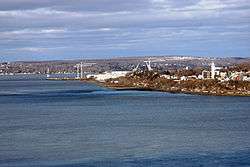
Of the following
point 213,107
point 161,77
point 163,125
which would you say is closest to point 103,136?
point 163,125

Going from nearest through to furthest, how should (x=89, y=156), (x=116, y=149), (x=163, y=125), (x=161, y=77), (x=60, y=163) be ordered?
(x=60, y=163), (x=89, y=156), (x=116, y=149), (x=163, y=125), (x=161, y=77)

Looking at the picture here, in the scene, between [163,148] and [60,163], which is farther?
[163,148]

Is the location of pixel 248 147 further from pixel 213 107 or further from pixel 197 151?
pixel 213 107

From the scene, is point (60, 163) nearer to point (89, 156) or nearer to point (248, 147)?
point (89, 156)

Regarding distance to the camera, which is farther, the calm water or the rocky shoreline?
the rocky shoreline

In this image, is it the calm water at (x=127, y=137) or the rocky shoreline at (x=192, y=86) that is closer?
the calm water at (x=127, y=137)

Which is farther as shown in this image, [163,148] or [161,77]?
[161,77]

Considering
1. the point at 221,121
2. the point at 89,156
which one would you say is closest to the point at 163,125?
the point at 221,121

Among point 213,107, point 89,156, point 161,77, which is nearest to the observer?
point 89,156

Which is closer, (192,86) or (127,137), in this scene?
(127,137)
